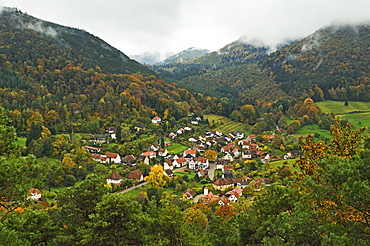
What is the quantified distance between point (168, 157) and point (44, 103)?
122 ft

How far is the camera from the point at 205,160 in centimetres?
5441

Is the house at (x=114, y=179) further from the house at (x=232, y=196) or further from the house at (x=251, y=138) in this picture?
the house at (x=251, y=138)

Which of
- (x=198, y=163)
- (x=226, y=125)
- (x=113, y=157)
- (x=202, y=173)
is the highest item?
(x=113, y=157)

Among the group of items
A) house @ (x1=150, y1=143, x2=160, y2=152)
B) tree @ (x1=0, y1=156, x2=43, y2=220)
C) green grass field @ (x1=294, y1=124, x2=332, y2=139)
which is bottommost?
green grass field @ (x1=294, y1=124, x2=332, y2=139)

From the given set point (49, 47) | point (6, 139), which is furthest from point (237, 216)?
point (49, 47)

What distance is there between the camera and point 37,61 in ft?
297

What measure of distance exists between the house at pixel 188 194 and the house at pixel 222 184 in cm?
480

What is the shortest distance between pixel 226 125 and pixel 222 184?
4435 cm

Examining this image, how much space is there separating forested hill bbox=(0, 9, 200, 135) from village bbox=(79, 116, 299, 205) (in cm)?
1229

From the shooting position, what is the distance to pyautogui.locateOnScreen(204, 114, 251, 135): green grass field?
266ft

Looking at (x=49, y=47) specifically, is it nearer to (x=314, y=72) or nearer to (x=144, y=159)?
(x=144, y=159)

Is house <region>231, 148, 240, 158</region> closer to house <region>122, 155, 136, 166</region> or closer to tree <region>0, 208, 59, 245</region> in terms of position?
house <region>122, 155, 136, 166</region>

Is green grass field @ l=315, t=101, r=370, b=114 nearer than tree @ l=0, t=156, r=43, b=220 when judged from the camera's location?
No

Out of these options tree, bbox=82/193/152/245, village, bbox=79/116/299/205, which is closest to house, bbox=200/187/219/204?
village, bbox=79/116/299/205
